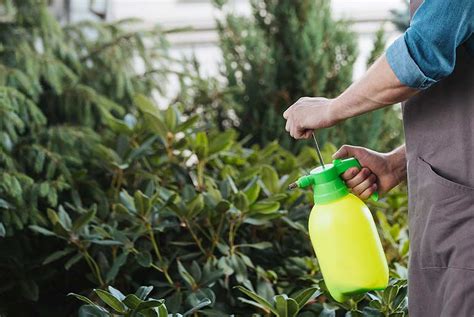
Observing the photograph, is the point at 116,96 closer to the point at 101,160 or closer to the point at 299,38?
the point at 101,160

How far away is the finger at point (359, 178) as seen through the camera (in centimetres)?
170

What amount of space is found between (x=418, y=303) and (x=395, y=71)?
0.46 meters

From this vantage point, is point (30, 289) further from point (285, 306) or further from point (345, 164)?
point (345, 164)

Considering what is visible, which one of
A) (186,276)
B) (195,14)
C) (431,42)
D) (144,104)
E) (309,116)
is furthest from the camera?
(195,14)

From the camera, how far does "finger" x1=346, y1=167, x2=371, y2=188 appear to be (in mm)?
1703

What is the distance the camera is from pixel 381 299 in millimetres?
1950

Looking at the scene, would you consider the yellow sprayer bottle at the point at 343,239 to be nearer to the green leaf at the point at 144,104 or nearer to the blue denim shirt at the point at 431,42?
the blue denim shirt at the point at 431,42

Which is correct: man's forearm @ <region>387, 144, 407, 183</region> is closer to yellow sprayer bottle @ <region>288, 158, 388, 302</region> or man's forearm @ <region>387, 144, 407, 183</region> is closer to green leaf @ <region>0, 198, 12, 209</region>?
yellow sprayer bottle @ <region>288, 158, 388, 302</region>

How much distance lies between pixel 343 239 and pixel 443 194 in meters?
0.21

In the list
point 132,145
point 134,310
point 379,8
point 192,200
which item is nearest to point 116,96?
point 132,145

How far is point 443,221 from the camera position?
57.7 inches

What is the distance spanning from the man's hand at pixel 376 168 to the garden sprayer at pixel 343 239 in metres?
0.13

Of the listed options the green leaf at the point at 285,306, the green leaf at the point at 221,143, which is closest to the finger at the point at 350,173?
the green leaf at the point at 285,306

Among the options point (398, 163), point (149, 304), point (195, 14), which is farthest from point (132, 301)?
point (195, 14)
